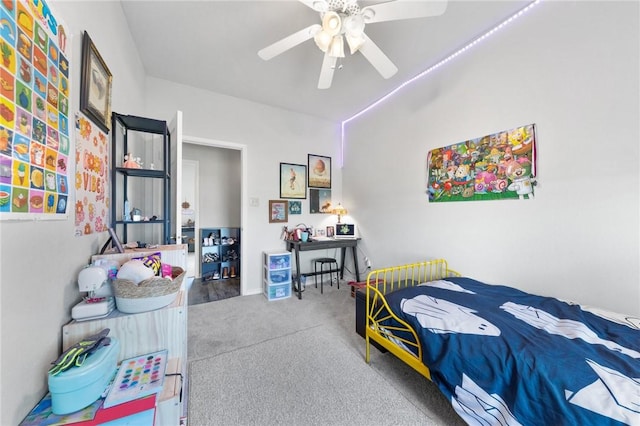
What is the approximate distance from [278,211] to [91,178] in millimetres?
2302

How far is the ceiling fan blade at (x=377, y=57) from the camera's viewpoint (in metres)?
1.66

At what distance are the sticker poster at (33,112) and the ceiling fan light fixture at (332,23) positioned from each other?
135 cm

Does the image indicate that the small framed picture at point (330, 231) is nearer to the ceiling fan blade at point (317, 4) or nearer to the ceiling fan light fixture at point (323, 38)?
the ceiling fan light fixture at point (323, 38)

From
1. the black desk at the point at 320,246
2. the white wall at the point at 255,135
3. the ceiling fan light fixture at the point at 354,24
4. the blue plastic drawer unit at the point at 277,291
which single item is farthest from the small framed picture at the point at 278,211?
the ceiling fan light fixture at the point at 354,24

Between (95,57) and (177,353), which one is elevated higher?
(95,57)

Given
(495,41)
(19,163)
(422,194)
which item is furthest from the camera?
(422,194)

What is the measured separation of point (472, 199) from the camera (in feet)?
7.11

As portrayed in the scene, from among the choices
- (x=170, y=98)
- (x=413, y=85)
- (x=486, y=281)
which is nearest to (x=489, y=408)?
(x=486, y=281)

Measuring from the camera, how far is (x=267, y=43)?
2129mm

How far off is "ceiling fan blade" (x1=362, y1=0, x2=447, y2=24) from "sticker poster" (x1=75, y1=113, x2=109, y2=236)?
5.72 ft

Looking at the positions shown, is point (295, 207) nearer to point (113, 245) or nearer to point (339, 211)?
point (339, 211)

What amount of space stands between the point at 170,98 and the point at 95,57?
170 centimetres

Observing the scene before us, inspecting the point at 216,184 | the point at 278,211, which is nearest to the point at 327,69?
the point at 278,211

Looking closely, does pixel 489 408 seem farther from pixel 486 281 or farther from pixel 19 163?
pixel 19 163
